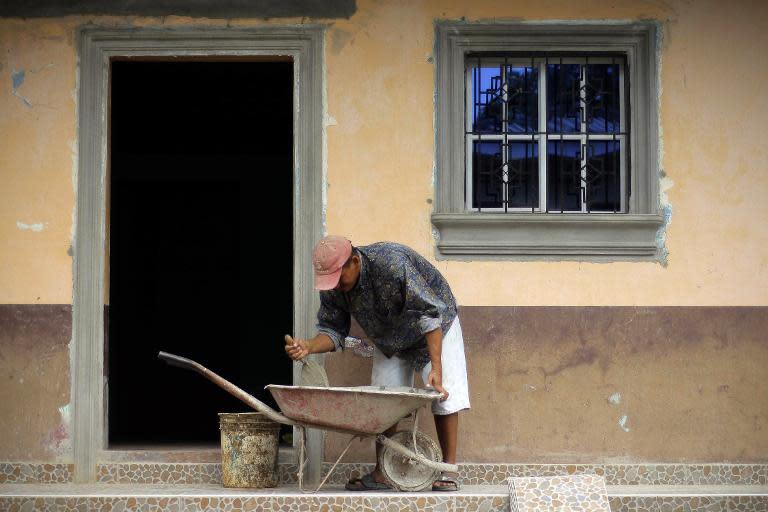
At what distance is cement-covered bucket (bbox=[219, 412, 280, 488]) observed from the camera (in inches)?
287

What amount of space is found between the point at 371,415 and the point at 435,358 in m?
0.49

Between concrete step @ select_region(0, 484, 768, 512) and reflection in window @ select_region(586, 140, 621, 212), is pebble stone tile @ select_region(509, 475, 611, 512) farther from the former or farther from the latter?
Answer: reflection in window @ select_region(586, 140, 621, 212)

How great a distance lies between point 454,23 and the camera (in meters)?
7.86

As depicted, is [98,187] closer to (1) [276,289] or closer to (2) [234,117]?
(2) [234,117]

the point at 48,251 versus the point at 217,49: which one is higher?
the point at 217,49

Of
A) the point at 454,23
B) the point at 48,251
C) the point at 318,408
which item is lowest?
the point at 318,408

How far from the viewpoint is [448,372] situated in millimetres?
7133

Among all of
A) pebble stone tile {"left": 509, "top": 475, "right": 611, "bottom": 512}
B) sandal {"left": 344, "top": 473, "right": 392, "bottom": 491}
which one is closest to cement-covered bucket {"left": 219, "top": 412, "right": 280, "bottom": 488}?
sandal {"left": 344, "top": 473, "right": 392, "bottom": 491}

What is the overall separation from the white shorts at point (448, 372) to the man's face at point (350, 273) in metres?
0.60

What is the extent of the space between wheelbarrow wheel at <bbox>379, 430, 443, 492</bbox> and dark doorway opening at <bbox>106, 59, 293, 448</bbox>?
5621 millimetres

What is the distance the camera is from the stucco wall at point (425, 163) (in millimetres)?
7734

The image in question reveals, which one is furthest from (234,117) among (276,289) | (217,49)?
(217,49)

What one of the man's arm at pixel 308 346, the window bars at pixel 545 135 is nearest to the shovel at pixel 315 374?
the man's arm at pixel 308 346

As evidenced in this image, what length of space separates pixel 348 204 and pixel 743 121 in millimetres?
2623
